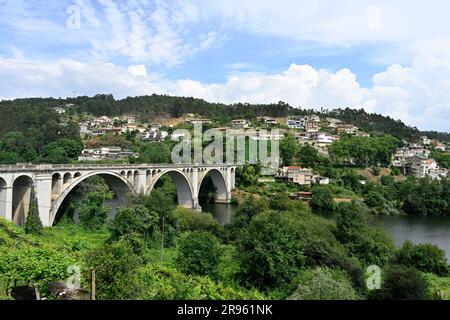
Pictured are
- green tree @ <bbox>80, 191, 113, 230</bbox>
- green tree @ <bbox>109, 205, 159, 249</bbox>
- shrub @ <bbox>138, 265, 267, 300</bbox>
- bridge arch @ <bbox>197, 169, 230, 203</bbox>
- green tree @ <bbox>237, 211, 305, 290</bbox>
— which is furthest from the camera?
bridge arch @ <bbox>197, 169, 230, 203</bbox>

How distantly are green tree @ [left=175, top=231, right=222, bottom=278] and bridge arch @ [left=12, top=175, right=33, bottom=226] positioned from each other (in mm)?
11304

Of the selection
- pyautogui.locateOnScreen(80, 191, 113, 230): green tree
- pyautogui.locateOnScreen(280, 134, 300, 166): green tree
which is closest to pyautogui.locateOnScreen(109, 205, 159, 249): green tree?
pyautogui.locateOnScreen(80, 191, 113, 230): green tree

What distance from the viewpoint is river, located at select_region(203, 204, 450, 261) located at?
2931 cm

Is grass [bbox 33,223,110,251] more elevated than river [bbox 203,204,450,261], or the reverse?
grass [bbox 33,223,110,251]

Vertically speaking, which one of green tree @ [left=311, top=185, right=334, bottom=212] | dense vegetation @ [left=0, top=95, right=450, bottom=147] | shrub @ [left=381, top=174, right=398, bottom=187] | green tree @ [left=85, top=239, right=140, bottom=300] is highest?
dense vegetation @ [left=0, top=95, right=450, bottom=147]

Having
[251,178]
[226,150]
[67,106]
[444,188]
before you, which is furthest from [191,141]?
[67,106]

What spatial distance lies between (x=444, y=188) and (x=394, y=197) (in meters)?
5.18

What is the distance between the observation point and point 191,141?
2432 inches

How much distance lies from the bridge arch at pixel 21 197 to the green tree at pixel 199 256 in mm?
11304

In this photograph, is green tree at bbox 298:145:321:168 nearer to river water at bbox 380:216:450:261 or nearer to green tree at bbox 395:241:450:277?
river water at bbox 380:216:450:261

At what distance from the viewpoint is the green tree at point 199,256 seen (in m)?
15.0

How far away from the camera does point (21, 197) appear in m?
22.5

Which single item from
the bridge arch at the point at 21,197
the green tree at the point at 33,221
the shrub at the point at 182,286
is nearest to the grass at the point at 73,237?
the green tree at the point at 33,221
